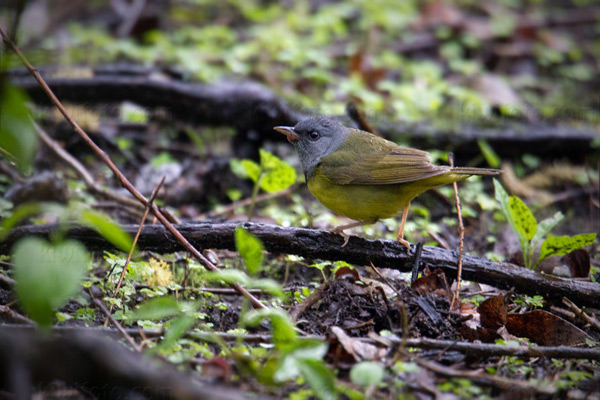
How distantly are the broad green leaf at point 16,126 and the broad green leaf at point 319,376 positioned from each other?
1.30 metres

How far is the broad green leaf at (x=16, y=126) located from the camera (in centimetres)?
187

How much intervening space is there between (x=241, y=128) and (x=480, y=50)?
5318 mm

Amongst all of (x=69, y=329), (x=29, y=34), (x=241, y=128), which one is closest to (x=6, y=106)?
(x=69, y=329)

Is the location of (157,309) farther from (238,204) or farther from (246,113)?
(246,113)

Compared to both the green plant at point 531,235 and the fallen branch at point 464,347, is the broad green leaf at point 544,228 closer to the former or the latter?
the green plant at point 531,235

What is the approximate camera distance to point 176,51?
7.48 m

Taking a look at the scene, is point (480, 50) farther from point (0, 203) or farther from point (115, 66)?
point (0, 203)

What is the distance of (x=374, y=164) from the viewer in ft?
12.4

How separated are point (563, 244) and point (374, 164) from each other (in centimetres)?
135

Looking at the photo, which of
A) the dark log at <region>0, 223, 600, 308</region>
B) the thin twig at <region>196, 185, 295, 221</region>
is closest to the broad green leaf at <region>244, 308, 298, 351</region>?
the dark log at <region>0, 223, 600, 308</region>

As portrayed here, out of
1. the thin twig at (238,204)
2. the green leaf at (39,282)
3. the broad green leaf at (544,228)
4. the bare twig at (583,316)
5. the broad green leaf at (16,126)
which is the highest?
the broad green leaf at (16,126)

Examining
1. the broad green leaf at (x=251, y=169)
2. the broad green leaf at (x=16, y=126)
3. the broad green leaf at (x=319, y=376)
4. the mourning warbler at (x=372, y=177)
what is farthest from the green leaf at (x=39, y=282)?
the broad green leaf at (x=251, y=169)

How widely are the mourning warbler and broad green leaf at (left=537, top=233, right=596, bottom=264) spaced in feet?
2.18

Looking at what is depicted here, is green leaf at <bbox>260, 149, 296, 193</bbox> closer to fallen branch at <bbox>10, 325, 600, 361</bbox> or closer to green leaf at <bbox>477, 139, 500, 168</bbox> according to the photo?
fallen branch at <bbox>10, 325, 600, 361</bbox>
